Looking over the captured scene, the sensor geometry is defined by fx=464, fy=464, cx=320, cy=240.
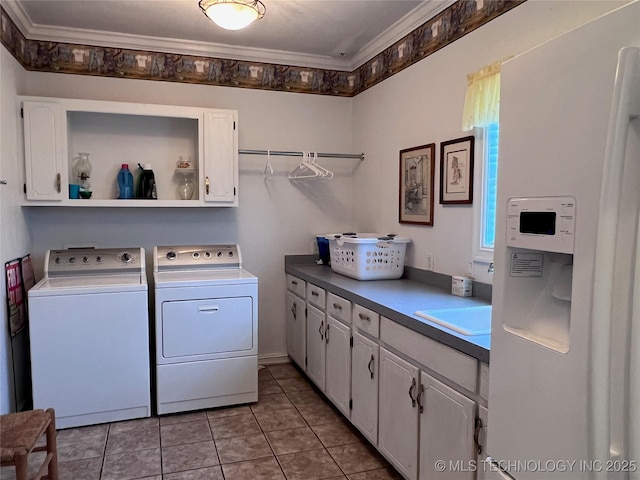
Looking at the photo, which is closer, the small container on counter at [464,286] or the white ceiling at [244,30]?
the small container on counter at [464,286]

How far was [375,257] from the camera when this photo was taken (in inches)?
121

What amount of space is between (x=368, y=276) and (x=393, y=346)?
35.3 inches

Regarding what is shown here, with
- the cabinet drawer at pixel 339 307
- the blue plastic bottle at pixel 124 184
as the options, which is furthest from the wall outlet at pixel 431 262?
the blue plastic bottle at pixel 124 184

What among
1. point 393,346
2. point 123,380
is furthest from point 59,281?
point 393,346

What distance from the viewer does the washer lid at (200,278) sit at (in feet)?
9.86

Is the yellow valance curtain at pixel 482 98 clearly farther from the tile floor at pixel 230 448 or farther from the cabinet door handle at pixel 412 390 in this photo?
the tile floor at pixel 230 448

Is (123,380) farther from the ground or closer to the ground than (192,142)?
closer to the ground

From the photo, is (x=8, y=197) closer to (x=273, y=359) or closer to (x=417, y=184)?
(x=273, y=359)

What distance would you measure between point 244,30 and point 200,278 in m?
1.78

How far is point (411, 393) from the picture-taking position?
81.7 inches

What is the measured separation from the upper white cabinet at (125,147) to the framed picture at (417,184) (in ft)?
4.09

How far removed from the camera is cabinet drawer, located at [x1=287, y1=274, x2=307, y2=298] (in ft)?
11.7

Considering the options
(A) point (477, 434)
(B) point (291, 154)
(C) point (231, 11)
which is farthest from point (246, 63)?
(A) point (477, 434)

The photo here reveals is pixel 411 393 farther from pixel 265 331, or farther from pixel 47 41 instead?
pixel 47 41
